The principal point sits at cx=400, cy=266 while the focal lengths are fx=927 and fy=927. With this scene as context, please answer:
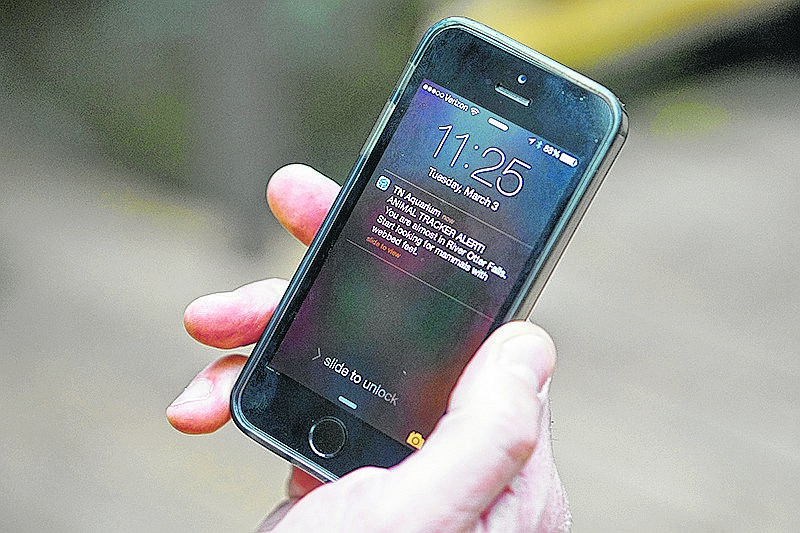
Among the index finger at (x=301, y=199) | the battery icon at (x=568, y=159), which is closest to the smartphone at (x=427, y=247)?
the battery icon at (x=568, y=159)

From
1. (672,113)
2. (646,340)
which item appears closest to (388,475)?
(646,340)

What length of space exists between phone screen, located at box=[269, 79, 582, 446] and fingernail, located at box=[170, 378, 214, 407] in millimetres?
64

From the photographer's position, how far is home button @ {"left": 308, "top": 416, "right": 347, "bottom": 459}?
1.89ft

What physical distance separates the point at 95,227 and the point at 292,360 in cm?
82

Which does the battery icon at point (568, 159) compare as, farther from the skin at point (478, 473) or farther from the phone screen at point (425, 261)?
the skin at point (478, 473)

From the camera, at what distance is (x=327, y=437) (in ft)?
1.90

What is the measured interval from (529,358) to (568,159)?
155 millimetres

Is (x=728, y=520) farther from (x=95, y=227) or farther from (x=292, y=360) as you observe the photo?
(x=95, y=227)

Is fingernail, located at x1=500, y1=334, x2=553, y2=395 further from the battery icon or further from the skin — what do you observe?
the battery icon

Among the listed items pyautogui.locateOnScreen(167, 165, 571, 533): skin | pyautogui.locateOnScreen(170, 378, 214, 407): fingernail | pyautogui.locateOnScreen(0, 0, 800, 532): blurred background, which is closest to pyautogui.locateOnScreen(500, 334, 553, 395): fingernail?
pyautogui.locateOnScreen(167, 165, 571, 533): skin

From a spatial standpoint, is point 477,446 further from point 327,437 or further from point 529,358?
point 327,437

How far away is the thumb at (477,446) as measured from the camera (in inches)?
16.3

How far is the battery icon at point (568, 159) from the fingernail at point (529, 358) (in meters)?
0.14

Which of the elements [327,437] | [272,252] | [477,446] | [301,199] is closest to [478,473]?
[477,446]
